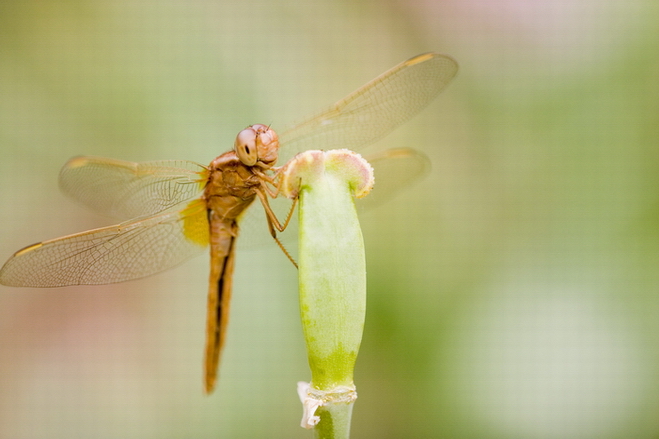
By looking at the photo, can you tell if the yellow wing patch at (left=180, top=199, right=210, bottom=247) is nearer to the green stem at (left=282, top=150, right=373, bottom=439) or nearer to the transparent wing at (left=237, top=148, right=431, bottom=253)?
the transparent wing at (left=237, top=148, right=431, bottom=253)

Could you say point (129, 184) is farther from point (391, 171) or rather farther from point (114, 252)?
point (391, 171)

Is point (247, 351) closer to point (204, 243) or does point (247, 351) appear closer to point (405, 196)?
point (204, 243)

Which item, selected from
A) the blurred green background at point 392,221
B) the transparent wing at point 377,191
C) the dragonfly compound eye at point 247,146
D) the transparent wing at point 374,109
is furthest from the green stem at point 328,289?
the blurred green background at point 392,221

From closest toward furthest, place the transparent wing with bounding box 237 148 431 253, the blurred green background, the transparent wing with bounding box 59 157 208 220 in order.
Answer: the transparent wing with bounding box 59 157 208 220
the transparent wing with bounding box 237 148 431 253
the blurred green background

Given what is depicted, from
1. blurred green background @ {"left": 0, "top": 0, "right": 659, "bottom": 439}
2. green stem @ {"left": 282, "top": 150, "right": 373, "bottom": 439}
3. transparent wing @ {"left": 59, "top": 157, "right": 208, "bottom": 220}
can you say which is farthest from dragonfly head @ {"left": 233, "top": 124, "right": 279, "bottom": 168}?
blurred green background @ {"left": 0, "top": 0, "right": 659, "bottom": 439}

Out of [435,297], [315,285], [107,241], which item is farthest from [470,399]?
[315,285]
